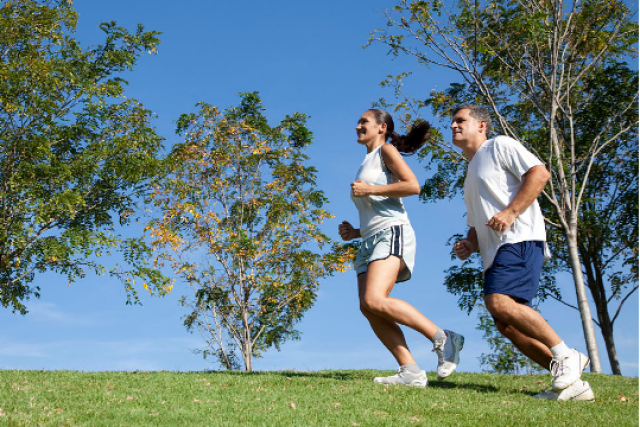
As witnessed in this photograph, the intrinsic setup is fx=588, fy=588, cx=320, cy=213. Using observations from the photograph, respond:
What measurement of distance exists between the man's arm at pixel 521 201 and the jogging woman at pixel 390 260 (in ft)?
2.71

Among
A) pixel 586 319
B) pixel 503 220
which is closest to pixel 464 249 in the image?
pixel 503 220

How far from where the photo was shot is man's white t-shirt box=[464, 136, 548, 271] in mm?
5070

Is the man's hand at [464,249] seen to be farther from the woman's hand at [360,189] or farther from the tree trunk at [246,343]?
the tree trunk at [246,343]

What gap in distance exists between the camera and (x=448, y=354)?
18.0 ft

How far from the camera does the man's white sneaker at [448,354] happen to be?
548 cm

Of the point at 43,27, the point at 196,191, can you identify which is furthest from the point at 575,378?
the point at 43,27

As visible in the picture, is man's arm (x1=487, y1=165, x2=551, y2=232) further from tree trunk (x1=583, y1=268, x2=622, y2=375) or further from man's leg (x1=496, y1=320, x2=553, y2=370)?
Result: tree trunk (x1=583, y1=268, x2=622, y2=375)

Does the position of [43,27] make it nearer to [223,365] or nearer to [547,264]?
[223,365]

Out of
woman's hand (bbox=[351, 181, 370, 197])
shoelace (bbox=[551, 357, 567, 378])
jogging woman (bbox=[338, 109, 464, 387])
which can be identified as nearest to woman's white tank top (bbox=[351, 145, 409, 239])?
jogging woman (bbox=[338, 109, 464, 387])

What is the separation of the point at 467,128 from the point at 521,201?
1020 millimetres

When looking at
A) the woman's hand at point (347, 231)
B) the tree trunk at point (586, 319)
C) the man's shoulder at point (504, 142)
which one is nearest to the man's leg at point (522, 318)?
the man's shoulder at point (504, 142)

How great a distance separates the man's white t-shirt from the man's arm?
0.42ft

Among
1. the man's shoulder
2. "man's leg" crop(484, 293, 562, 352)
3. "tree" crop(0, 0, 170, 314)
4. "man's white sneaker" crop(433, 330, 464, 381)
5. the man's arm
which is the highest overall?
"tree" crop(0, 0, 170, 314)

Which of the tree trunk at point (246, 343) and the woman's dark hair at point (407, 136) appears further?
the tree trunk at point (246, 343)
